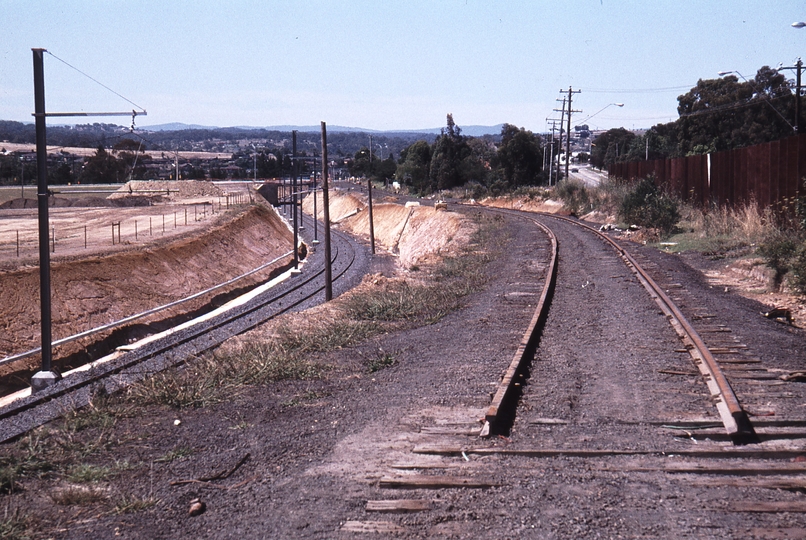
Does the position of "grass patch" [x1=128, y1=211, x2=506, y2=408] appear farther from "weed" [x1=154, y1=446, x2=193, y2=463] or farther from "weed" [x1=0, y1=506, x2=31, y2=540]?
"weed" [x1=0, y1=506, x2=31, y2=540]

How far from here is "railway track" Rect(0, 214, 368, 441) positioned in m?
13.8

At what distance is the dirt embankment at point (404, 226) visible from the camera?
4031 cm

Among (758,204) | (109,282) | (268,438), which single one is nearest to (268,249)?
(109,282)

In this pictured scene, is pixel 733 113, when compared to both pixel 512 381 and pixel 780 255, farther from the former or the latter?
pixel 512 381

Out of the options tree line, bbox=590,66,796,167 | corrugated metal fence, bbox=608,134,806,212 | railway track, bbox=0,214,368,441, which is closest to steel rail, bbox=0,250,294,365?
railway track, bbox=0,214,368,441

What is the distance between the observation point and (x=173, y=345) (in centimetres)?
2103

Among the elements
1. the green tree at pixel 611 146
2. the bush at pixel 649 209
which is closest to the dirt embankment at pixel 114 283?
the bush at pixel 649 209

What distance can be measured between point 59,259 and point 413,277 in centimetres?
1499

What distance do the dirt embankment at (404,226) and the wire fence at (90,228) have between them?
1323 centimetres

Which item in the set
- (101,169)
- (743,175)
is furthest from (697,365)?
(101,169)

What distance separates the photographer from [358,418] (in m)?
7.82

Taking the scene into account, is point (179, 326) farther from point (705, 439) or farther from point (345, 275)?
point (705, 439)

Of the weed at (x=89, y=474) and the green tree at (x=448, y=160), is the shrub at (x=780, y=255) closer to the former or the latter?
the weed at (x=89, y=474)

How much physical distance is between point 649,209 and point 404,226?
27920 millimetres
